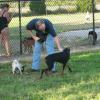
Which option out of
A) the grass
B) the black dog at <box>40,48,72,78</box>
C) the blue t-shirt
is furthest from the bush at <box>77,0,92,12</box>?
the black dog at <box>40,48,72,78</box>

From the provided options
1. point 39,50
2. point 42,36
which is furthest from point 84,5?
point 42,36

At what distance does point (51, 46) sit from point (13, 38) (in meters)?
8.47

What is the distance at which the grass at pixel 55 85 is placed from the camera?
899 cm

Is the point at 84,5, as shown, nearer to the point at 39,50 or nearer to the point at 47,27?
the point at 39,50

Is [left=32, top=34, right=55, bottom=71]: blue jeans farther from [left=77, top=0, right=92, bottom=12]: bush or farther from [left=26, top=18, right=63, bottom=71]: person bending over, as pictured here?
[left=77, top=0, right=92, bottom=12]: bush

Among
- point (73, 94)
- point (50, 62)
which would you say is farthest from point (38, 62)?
point (73, 94)

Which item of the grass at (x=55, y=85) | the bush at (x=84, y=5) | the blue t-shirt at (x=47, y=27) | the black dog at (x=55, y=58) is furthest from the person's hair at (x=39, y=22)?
the bush at (x=84, y=5)

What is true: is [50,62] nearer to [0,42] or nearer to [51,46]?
[51,46]

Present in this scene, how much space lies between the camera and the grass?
8.99 meters

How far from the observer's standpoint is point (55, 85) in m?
10.1

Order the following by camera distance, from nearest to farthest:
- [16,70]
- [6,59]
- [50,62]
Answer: [50,62]
[16,70]
[6,59]

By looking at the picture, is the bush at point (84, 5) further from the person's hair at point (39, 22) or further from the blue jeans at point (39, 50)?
the person's hair at point (39, 22)

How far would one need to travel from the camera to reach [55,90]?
953 cm

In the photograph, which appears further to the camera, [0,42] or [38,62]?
[0,42]
